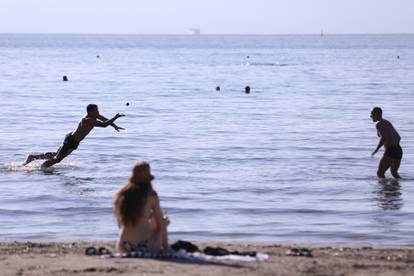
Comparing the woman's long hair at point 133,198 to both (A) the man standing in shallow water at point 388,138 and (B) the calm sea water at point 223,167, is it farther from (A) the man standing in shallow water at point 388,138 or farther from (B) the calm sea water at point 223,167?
(A) the man standing in shallow water at point 388,138

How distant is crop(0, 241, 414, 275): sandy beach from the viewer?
33.6 feet

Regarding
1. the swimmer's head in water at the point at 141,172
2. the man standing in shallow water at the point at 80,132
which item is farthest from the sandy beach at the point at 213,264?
the man standing in shallow water at the point at 80,132

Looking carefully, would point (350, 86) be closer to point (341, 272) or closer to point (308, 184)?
point (308, 184)

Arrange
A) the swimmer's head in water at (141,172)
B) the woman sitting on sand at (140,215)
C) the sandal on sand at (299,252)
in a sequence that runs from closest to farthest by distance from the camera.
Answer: the swimmer's head in water at (141,172) < the woman sitting on sand at (140,215) < the sandal on sand at (299,252)

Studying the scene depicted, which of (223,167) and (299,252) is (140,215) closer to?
(299,252)

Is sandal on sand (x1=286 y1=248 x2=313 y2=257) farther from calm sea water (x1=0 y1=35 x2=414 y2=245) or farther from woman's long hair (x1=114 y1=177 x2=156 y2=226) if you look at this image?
calm sea water (x1=0 y1=35 x2=414 y2=245)

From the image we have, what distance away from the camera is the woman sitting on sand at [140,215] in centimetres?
1066

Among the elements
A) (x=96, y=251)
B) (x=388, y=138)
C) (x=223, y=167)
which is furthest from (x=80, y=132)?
(x=96, y=251)

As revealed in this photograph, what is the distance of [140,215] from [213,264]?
98 cm

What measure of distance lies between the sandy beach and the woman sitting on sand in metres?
0.29

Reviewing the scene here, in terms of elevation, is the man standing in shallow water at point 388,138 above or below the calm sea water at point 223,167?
above

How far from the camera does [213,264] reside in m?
10.6

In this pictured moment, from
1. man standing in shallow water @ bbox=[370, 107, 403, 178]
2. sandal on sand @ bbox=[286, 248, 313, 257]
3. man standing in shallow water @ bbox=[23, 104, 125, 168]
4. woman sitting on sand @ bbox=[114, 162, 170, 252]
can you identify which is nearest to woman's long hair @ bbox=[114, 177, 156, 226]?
woman sitting on sand @ bbox=[114, 162, 170, 252]

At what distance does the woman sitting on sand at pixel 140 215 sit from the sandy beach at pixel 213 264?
294 millimetres
